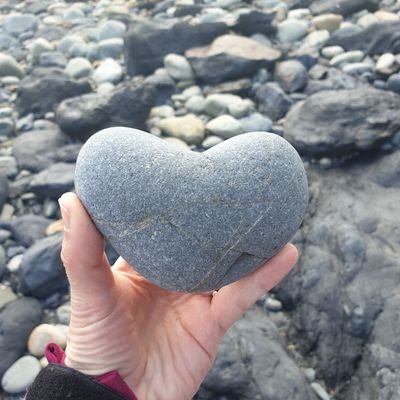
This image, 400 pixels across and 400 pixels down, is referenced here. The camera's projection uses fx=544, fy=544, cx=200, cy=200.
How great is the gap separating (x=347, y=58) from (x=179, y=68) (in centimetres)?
143

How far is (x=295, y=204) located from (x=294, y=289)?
123cm

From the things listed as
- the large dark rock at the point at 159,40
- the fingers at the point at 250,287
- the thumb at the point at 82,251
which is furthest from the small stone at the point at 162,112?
the thumb at the point at 82,251

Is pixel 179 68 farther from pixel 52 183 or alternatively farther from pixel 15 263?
pixel 15 263

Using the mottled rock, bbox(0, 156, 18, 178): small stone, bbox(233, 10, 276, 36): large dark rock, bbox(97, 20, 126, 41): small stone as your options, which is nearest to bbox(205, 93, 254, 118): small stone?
bbox(233, 10, 276, 36): large dark rock

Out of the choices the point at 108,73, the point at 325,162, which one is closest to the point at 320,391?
the point at 325,162

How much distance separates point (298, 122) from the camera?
11.4 ft

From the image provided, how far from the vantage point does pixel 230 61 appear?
15.0 feet

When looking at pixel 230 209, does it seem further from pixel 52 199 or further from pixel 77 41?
pixel 77 41

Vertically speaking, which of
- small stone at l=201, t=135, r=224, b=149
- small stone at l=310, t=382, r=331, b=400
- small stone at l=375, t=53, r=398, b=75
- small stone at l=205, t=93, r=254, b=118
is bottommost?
small stone at l=310, t=382, r=331, b=400

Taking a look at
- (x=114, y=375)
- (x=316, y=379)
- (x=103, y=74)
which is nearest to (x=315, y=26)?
(x=103, y=74)

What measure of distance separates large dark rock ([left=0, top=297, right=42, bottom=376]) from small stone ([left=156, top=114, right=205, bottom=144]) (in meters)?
1.58

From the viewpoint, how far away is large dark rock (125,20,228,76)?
16.2 ft

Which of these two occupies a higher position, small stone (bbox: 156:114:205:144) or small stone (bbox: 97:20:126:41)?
small stone (bbox: 156:114:205:144)

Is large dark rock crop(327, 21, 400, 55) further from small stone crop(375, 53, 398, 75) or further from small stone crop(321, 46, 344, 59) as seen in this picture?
small stone crop(375, 53, 398, 75)
